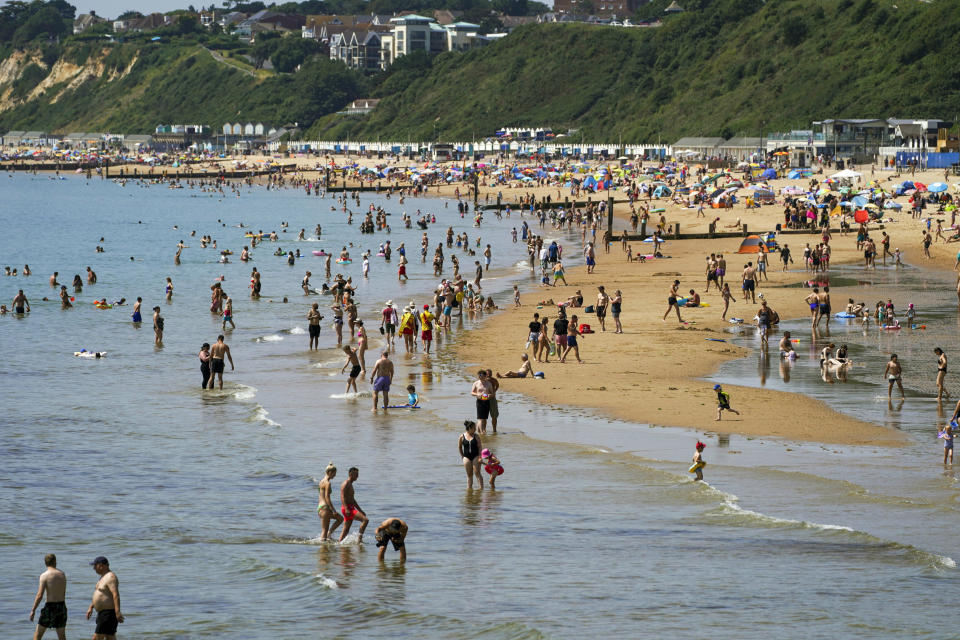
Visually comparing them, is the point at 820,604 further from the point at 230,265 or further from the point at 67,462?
the point at 230,265

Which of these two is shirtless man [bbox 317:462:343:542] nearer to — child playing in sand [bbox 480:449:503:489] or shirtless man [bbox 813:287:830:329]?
child playing in sand [bbox 480:449:503:489]

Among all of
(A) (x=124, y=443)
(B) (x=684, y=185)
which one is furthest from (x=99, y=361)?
(B) (x=684, y=185)

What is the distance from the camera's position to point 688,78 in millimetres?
147625

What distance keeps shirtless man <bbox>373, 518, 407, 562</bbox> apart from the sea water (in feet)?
0.68

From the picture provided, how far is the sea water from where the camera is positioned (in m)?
13.8

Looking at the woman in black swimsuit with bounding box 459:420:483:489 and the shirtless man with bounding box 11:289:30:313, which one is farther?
the shirtless man with bounding box 11:289:30:313

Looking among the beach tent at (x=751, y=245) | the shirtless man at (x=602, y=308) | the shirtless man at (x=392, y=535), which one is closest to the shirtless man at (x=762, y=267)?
the beach tent at (x=751, y=245)

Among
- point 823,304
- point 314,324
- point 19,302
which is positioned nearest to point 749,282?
point 823,304

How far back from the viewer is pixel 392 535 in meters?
15.2

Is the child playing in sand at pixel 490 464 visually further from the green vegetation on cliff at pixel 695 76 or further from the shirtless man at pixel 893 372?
the green vegetation on cliff at pixel 695 76

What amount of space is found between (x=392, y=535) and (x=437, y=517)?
203 centimetres

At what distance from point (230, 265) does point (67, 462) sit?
37.7m

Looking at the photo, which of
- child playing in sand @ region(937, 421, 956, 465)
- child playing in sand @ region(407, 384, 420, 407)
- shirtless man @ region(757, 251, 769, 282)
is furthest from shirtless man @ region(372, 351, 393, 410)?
shirtless man @ region(757, 251, 769, 282)

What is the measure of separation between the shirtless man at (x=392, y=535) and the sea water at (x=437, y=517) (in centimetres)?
21
